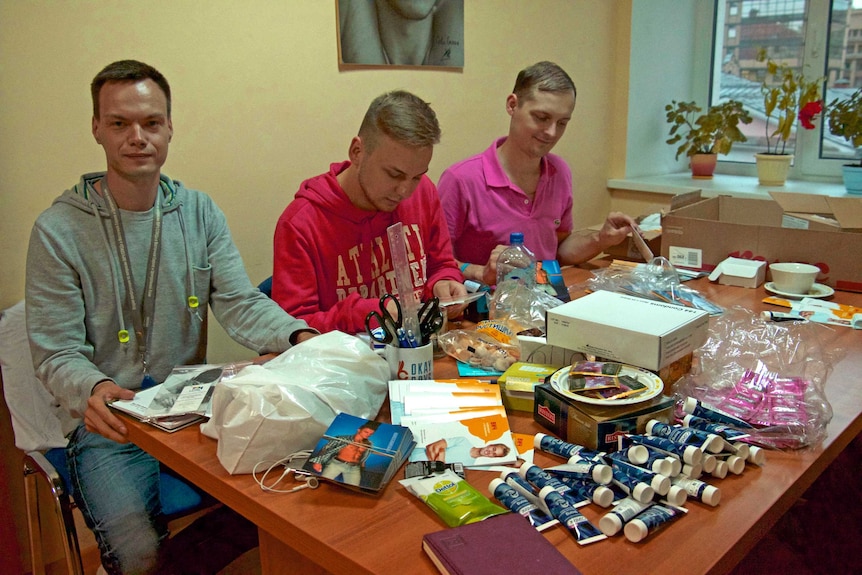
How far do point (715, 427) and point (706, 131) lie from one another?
283cm

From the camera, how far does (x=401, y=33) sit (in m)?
2.60

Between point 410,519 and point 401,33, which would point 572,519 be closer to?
point 410,519

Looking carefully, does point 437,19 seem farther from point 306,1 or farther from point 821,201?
point 821,201

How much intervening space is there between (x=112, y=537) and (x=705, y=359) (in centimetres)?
122

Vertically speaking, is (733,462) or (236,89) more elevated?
(236,89)

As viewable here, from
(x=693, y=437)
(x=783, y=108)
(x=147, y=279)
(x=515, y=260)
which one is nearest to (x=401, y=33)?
(x=515, y=260)

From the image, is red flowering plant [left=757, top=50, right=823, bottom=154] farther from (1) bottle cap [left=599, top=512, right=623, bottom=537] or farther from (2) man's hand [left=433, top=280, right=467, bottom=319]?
(1) bottle cap [left=599, top=512, right=623, bottom=537]

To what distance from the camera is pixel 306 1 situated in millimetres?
2320

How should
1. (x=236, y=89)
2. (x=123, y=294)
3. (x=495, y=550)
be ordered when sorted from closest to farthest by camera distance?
(x=495, y=550) < (x=123, y=294) < (x=236, y=89)

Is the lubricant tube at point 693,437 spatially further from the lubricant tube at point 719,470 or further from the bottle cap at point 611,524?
the bottle cap at point 611,524

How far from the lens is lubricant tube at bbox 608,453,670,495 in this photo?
0.93 meters

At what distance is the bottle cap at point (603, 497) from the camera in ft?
3.06

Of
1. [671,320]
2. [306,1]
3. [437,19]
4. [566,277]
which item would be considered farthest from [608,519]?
[437,19]

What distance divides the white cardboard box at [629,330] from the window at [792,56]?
2.67 meters
